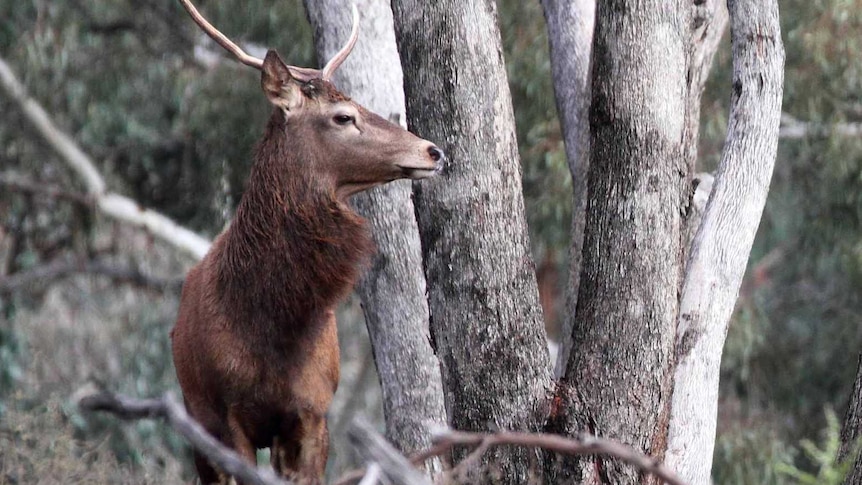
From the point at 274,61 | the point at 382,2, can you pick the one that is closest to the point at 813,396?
the point at 382,2

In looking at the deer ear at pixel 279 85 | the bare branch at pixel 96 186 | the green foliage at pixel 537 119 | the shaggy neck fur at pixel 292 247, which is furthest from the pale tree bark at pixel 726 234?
the bare branch at pixel 96 186

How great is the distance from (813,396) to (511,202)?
1115cm

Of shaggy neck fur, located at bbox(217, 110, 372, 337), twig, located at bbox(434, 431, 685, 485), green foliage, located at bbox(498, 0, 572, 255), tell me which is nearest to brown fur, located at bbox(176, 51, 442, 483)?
shaggy neck fur, located at bbox(217, 110, 372, 337)

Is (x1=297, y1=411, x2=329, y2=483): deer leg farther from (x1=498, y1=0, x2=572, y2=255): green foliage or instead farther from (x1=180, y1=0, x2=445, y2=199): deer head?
(x1=498, y1=0, x2=572, y2=255): green foliage

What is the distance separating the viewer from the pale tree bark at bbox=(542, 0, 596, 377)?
18.3 ft

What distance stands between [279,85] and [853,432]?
251 cm

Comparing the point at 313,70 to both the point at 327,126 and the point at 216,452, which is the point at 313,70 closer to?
the point at 327,126

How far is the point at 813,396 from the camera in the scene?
14656 millimetres

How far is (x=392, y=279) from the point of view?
553cm

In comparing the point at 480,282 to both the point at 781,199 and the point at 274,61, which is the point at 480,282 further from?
the point at 781,199

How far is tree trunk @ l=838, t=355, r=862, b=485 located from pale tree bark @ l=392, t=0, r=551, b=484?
0.92 metres

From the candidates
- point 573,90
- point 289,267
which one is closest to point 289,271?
point 289,267

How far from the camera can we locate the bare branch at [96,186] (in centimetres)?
1185

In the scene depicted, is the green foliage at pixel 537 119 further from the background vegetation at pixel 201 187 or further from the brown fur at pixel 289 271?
the brown fur at pixel 289 271
